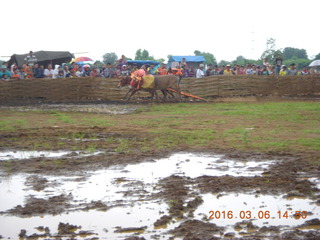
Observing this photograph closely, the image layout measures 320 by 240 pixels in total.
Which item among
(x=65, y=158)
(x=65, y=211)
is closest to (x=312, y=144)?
(x=65, y=158)

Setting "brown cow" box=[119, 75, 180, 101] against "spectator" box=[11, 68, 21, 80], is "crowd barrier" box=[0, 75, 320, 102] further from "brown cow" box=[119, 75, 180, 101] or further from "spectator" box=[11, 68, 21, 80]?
"brown cow" box=[119, 75, 180, 101]

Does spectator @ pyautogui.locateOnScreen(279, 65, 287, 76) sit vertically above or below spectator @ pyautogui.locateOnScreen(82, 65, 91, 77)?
above

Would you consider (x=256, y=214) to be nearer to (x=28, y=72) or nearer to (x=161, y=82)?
(x=161, y=82)

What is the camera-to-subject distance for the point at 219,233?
15.4 feet

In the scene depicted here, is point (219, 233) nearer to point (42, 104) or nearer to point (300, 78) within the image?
point (42, 104)

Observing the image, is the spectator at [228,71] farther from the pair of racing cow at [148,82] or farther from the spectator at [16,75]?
the spectator at [16,75]

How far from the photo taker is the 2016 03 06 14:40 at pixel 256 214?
17.1 feet

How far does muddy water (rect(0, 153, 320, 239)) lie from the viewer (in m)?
5.02

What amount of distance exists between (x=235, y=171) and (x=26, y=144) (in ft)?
16.4

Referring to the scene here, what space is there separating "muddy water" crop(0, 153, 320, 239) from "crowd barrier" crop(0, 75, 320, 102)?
50.0 ft

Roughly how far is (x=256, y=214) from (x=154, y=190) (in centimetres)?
155

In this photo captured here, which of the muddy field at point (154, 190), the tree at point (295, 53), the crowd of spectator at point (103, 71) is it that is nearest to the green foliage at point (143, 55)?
the crowd of spectator at point (103, 71)

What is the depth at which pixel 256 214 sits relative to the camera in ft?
17.3

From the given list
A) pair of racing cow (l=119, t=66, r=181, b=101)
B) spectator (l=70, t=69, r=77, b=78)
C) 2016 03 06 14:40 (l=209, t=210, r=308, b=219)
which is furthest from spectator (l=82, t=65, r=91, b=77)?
2016 03 06 14:40 (l=209, t=210, r=308, b=219)
